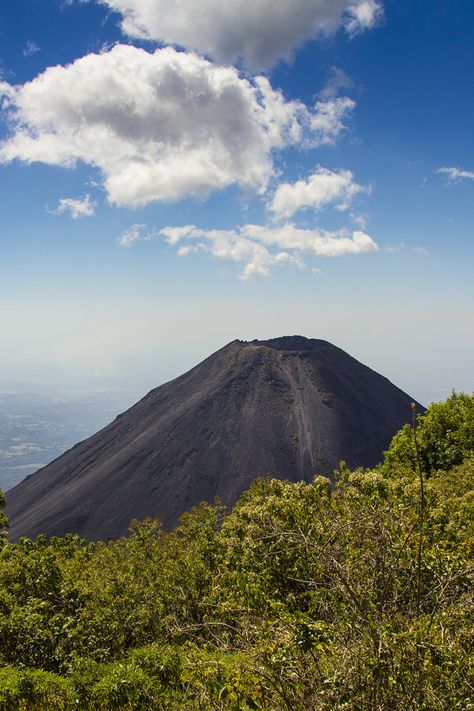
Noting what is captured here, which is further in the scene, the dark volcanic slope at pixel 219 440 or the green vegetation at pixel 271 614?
the dark volcanic slope at pixel 219 440

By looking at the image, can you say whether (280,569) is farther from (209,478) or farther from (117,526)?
(209,478)

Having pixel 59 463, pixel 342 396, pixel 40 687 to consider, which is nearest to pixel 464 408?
pixel 40 687

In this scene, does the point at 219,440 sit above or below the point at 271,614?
below

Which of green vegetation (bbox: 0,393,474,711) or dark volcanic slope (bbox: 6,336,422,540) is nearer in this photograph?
green vegetation (bbox: 0,393,474,711)

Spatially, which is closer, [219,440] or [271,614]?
[271,614]
